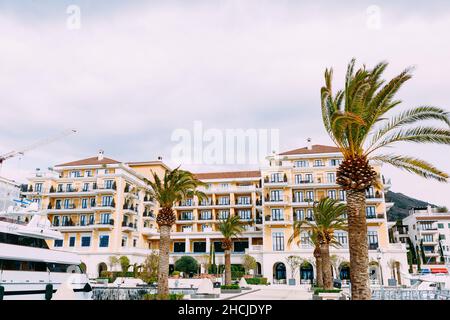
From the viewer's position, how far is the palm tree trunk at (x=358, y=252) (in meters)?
12.6

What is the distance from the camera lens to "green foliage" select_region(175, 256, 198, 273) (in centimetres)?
5066

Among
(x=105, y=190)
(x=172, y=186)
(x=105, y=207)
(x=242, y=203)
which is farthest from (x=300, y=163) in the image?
(x=172, y=186)

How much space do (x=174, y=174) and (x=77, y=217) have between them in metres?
37.1

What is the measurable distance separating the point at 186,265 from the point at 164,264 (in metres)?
29.8

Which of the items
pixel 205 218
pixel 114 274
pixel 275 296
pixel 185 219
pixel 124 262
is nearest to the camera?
pixel 275 296

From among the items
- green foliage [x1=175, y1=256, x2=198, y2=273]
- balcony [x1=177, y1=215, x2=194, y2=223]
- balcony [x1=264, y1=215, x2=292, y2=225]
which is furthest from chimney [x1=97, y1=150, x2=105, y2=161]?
balcony [x1=264, y1=215, x2=292, y2=225]

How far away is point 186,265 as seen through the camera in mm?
50688

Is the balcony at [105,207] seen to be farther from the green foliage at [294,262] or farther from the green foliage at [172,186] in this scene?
the green foliage at [172,186]

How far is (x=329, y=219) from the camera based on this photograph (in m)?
28.1

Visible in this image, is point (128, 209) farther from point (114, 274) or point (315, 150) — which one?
point (315, 150)

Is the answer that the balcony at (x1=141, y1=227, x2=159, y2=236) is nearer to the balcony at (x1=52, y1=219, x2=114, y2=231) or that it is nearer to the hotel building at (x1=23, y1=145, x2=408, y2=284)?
the hotel building at (x1=23, y1=145, x2=408, y2=284)

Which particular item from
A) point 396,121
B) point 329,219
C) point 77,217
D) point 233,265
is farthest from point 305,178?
point 396,121

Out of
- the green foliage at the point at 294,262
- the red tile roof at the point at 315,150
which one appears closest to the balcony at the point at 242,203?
the red tile roof at the point at 315,150
